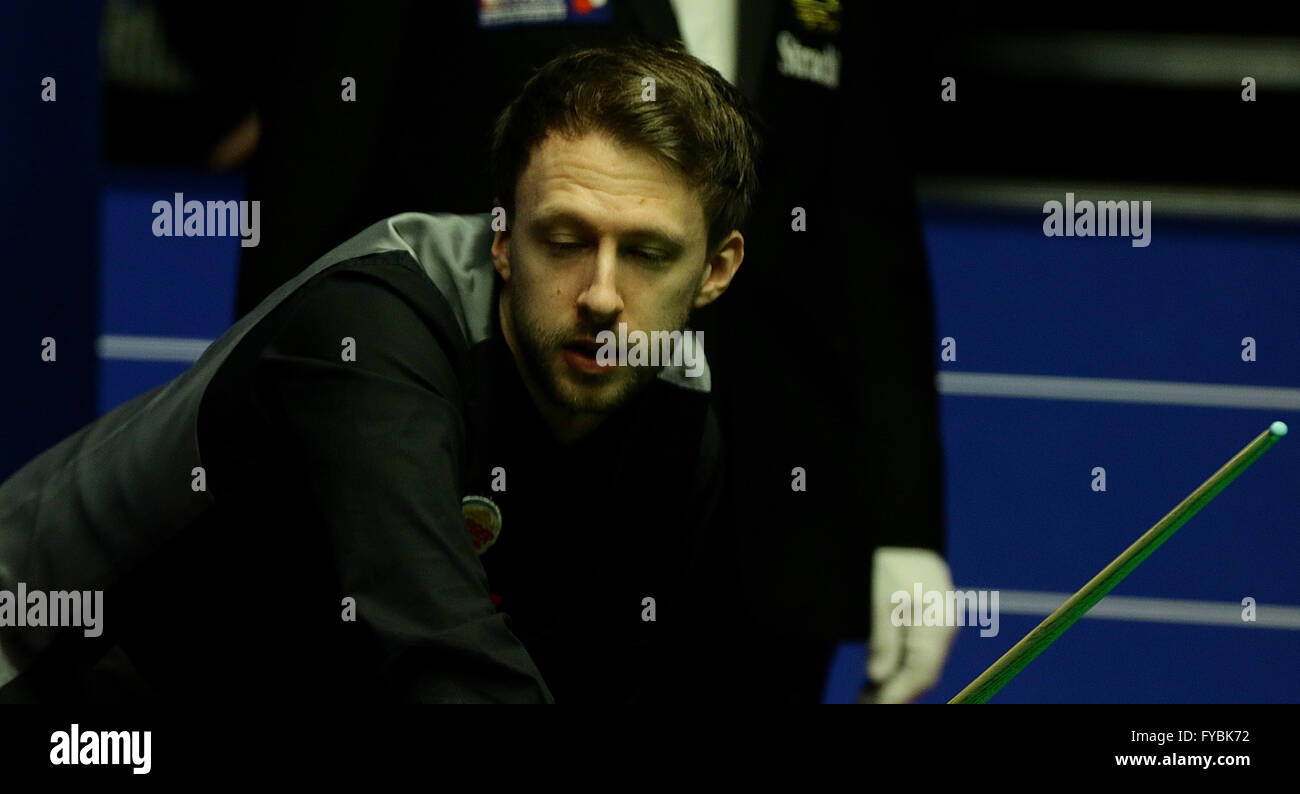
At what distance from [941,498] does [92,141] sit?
3.03ft

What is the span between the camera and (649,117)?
1210 millimetres

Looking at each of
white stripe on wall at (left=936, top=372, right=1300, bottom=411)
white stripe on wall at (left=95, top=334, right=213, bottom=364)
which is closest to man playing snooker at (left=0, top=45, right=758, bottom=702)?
white stripe on wall at (left=95, top=334, right=213, bottom=364)

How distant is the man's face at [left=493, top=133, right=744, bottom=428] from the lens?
1.22 metres

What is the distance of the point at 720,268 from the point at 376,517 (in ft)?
1.37

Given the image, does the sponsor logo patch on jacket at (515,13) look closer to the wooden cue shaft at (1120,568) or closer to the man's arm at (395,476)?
the man's arm at (395,476)

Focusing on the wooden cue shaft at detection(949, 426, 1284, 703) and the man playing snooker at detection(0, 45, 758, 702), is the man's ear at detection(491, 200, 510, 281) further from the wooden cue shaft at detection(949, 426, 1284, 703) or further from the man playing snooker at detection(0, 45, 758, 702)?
the wooden cue shaft at detection(949, 426, 1284, 703)

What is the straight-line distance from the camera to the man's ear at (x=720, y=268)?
1320mm

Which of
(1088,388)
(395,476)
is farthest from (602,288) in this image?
(1088,388)

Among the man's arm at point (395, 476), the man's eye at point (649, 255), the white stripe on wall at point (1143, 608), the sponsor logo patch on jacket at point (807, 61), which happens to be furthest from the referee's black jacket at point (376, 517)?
the white stripe on wall at point (1143, 608)

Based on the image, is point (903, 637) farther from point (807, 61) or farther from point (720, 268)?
point (807, 61)

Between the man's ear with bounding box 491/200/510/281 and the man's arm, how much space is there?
106mm

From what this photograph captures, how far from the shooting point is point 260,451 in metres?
1.19

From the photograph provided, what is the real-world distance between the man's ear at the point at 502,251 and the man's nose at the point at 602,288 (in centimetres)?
7
